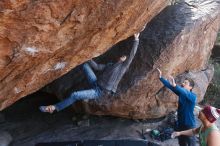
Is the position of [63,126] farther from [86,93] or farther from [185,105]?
[185,105]

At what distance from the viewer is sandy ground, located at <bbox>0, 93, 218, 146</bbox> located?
9336 millimetres

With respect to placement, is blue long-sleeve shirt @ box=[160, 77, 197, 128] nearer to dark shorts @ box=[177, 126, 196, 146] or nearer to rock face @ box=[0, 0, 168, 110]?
dark shorts @ box=[177, 126, 196, 146]

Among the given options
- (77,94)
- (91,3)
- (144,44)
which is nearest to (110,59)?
(144,44)

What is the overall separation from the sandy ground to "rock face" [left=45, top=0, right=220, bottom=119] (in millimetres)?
356

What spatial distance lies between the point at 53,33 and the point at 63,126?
15.2 feet

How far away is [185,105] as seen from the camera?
23.5 feet

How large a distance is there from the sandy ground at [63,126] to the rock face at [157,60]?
356 millimetres

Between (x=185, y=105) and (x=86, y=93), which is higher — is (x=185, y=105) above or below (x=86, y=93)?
below

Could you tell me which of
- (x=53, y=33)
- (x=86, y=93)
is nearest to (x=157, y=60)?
(x=86, y=93)

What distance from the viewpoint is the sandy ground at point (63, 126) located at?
9336 mm

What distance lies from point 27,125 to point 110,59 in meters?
2.95

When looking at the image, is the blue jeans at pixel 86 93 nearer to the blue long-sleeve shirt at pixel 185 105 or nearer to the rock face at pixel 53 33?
the rock face at pixel 53 33

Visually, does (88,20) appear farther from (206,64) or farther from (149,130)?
(206,64)

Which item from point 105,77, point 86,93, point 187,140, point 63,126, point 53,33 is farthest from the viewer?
point 63,126
